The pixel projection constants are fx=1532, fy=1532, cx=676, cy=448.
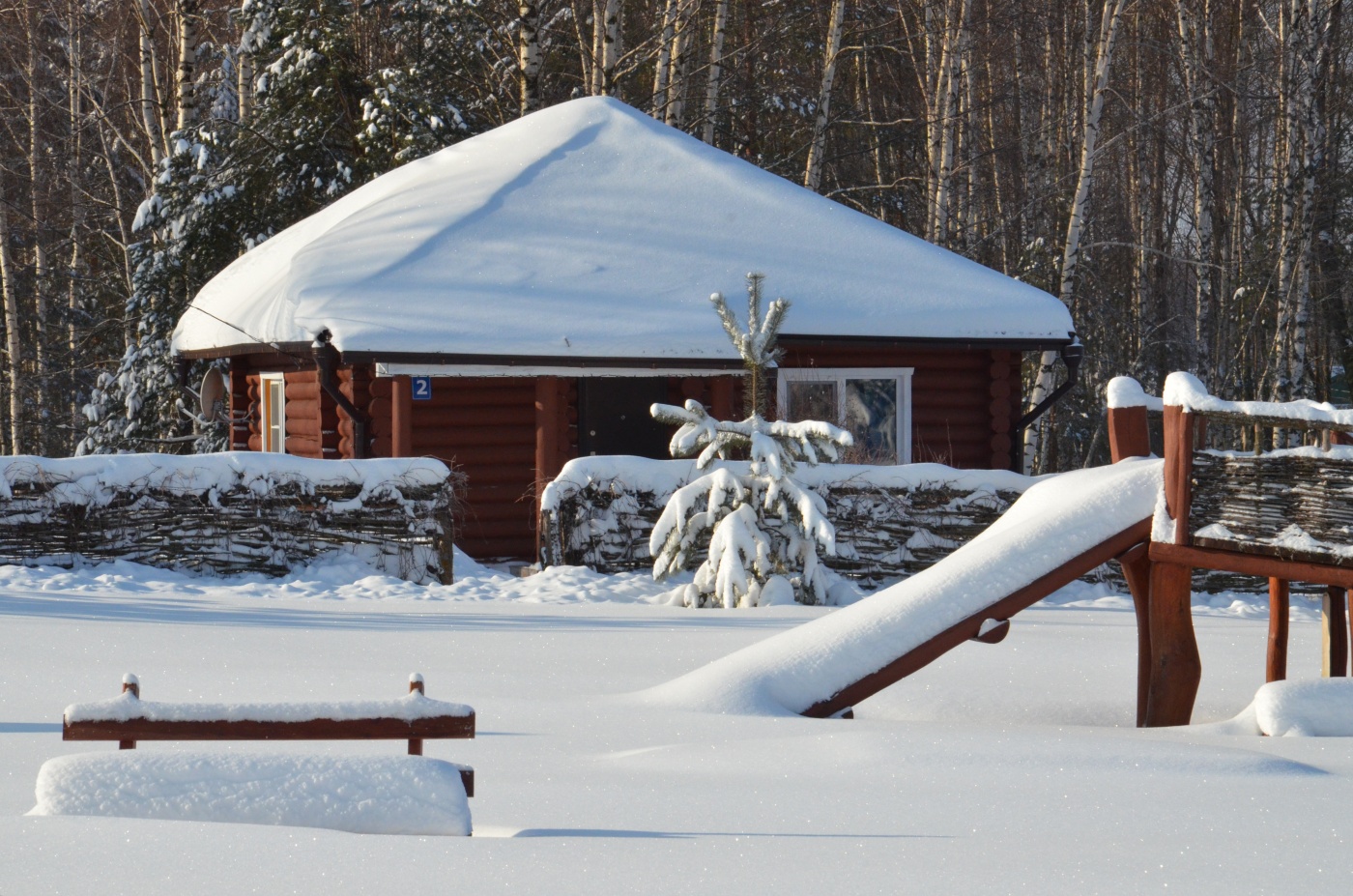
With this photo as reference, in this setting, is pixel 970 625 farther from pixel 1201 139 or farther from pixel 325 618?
pixel 1201 139

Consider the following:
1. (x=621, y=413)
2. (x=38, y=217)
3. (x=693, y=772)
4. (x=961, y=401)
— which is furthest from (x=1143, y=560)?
(x=38, y=217)

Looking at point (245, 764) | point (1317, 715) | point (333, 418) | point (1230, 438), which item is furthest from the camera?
point (1230, 438)

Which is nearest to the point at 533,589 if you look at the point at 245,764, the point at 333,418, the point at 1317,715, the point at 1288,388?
the point at 333,418

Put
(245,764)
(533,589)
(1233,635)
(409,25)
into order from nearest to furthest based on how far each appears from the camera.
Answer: (245,764) → (1233,635) → (533,589) → (409,25)

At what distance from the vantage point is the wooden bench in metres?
4.38

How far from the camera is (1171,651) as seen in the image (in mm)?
7211

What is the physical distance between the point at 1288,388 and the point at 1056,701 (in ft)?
45.6

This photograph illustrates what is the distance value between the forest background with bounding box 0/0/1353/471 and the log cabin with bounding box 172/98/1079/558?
10.3ft

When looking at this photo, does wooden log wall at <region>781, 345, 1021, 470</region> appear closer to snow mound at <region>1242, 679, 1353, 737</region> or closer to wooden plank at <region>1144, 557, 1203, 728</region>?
wooden plank at <region>1144, 557, 1203, 728</region>

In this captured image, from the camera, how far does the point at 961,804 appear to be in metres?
4.67

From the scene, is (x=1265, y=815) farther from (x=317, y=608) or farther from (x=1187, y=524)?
(x=317, y=608)

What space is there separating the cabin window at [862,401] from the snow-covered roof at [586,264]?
2.74ft

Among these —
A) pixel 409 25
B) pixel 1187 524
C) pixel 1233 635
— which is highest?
pixel 409 25

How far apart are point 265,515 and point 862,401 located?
22.3 ft
